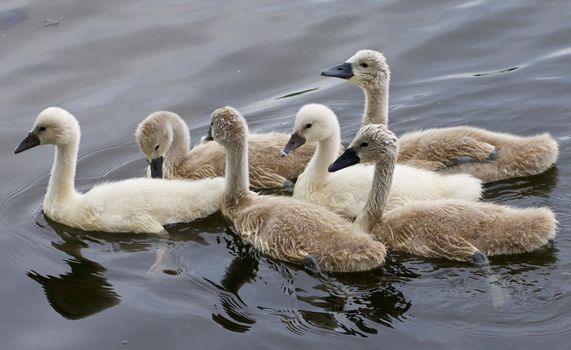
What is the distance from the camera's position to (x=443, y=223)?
7.98m

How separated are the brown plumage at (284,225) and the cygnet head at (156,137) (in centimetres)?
82

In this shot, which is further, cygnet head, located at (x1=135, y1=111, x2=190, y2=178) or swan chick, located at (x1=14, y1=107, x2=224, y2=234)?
cygnet head, located at (x1=135, y1=111, x2=190, y2=178)

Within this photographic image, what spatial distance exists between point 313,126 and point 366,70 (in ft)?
3.78

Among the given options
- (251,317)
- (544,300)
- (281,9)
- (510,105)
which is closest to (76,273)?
(251,317)

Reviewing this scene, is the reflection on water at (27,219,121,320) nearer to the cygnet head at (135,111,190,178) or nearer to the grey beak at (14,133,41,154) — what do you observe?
the grey beak at (14,133,41,154)

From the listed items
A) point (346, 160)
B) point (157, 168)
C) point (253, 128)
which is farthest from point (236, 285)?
point (253, 128)

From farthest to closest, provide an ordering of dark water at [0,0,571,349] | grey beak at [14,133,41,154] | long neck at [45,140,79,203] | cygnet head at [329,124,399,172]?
grey beak at [14,133,41,154]
long neck at [45,140,79,203]
cygnet head at [329,124,399,172]
dark water at [0,0,571,349]

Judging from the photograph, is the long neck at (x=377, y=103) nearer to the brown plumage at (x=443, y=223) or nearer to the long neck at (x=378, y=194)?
the brown plumage at (x=443, y=223)

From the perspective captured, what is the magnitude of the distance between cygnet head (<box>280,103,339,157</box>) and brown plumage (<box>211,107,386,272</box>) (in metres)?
0.60

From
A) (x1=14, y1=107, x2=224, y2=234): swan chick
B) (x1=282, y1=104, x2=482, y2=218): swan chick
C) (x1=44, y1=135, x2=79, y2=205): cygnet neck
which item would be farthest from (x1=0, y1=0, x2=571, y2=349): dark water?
(x1=282, y1=104, x2=482, y2=218): swan chick

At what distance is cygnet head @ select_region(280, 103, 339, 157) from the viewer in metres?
9.18

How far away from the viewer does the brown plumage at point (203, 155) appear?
9.64m

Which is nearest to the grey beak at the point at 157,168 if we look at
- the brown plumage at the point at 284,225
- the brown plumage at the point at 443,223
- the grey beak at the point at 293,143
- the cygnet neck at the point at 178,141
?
the cygnet neck at the point at 178,141

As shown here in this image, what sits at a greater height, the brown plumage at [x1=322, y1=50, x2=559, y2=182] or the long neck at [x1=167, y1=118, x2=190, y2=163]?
Answer: the long neck at [x1=167, y1=118, x2=190, y2=163]
